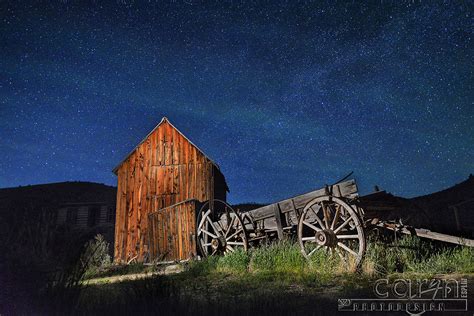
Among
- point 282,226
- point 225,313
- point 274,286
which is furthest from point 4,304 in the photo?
point 282,226

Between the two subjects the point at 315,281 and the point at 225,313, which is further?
the point at 315,281

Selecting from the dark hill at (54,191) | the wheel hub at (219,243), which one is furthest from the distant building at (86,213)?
the wheel hub at (219,243)

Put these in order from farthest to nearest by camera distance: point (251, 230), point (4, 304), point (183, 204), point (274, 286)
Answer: point (183, 204) → point (251, 230) → point (274, 286) → point (4, 304)

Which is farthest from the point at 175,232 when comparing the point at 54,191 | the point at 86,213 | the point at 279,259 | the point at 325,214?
the point at 54,191

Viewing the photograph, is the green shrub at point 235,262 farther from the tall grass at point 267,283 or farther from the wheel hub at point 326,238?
the wheel hub at point 326,238

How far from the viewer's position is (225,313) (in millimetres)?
4098

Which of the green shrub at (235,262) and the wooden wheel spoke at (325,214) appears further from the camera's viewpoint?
the green shrub at (235,262)

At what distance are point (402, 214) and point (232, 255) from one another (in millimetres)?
4720

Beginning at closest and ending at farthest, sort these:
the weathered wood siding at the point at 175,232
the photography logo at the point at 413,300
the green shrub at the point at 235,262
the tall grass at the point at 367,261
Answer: the photography logo at the point at 413,300 → the tall grass at the point at 367,261 → the green shrub at the point at 235,262 → the weathered wood siding at the point at 175,232

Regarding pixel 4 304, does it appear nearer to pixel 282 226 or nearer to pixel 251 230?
pixel 282 226

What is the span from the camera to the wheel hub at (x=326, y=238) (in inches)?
293

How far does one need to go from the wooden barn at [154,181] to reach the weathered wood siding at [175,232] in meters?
2.00

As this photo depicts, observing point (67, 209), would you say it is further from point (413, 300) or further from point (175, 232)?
point (413, 300)

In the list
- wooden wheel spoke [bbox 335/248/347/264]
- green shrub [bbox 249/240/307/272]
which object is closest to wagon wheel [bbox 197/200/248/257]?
green shrub [bbox 249/240/307/272]
